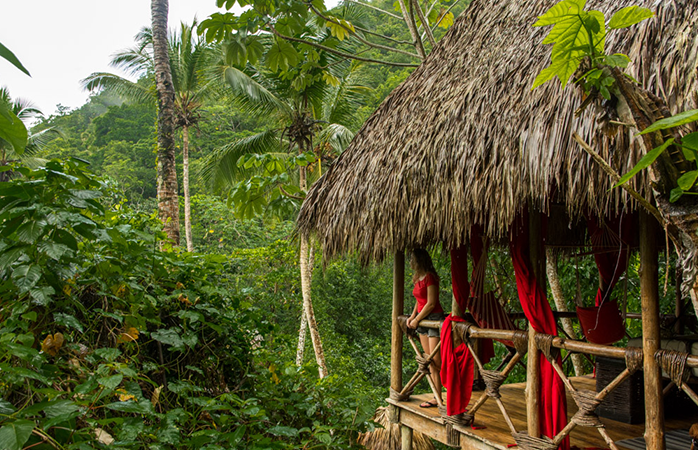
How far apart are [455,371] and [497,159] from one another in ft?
4.90

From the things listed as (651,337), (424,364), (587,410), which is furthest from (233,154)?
(651,337)

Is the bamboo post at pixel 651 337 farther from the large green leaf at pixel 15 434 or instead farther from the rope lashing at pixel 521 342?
the large green leaf at pixel 15 434

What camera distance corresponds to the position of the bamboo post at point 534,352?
2604 mm

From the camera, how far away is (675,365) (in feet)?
6.44

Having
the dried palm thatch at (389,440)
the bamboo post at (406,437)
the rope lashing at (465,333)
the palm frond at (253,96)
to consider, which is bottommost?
the dried palm thatch at (389,440)

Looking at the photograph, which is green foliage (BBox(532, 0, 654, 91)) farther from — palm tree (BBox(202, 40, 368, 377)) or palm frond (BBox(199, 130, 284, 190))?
palm frond (BBox(199, 130, 284, 190))

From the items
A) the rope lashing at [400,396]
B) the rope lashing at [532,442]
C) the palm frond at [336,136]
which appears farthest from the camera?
the palm frond at [336,136]

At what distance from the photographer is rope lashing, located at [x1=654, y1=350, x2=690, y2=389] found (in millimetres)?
1936

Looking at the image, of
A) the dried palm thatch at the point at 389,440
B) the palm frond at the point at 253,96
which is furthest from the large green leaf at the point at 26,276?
the palm frond at the point at 253,96

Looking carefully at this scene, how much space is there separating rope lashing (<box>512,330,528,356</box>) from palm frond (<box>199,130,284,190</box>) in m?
8.83

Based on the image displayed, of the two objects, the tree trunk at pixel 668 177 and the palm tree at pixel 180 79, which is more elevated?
the palm tree at pixel 180 79

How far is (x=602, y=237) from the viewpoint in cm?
405

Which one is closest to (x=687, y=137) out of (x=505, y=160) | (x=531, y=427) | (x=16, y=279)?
(x=505, y=160)

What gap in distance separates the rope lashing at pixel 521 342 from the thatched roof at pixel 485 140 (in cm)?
60
